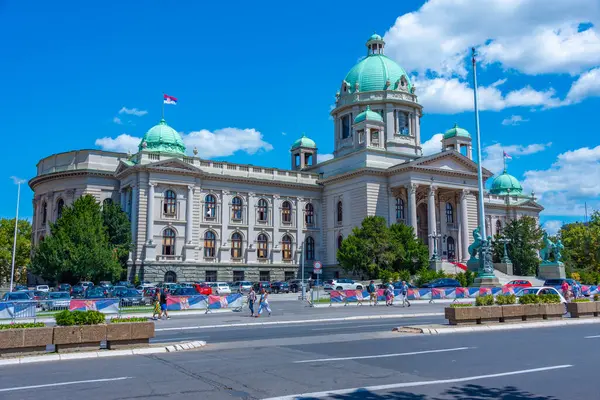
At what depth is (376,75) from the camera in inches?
3194

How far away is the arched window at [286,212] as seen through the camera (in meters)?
73.7

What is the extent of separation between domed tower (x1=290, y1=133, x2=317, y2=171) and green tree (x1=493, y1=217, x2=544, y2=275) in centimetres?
2764

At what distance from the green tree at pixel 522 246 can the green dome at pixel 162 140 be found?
1587 inches

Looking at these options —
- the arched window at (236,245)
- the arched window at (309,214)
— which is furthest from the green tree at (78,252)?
the arched window at (309,214)

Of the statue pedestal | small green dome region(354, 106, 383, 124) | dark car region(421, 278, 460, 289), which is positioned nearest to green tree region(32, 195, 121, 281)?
dark car region(421, 278, 460, 289)

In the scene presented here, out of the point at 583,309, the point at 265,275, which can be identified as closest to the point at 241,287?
the point at 265,275

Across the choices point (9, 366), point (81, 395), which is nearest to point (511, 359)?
point (81, 395)

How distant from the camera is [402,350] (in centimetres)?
1638

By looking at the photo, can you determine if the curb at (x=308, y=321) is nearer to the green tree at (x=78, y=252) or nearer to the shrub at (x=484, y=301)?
the shrub at (x=484, y=301)

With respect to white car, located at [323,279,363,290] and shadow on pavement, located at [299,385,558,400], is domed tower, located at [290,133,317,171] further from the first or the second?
shadow on pavement, located at [299,385,558,400]

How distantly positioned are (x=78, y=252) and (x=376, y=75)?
45855mm

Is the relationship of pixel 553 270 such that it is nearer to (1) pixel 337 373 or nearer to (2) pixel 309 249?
(2) pixel 309 249

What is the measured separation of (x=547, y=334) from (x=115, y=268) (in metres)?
45.7

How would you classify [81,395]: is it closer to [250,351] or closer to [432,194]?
[250,351]
